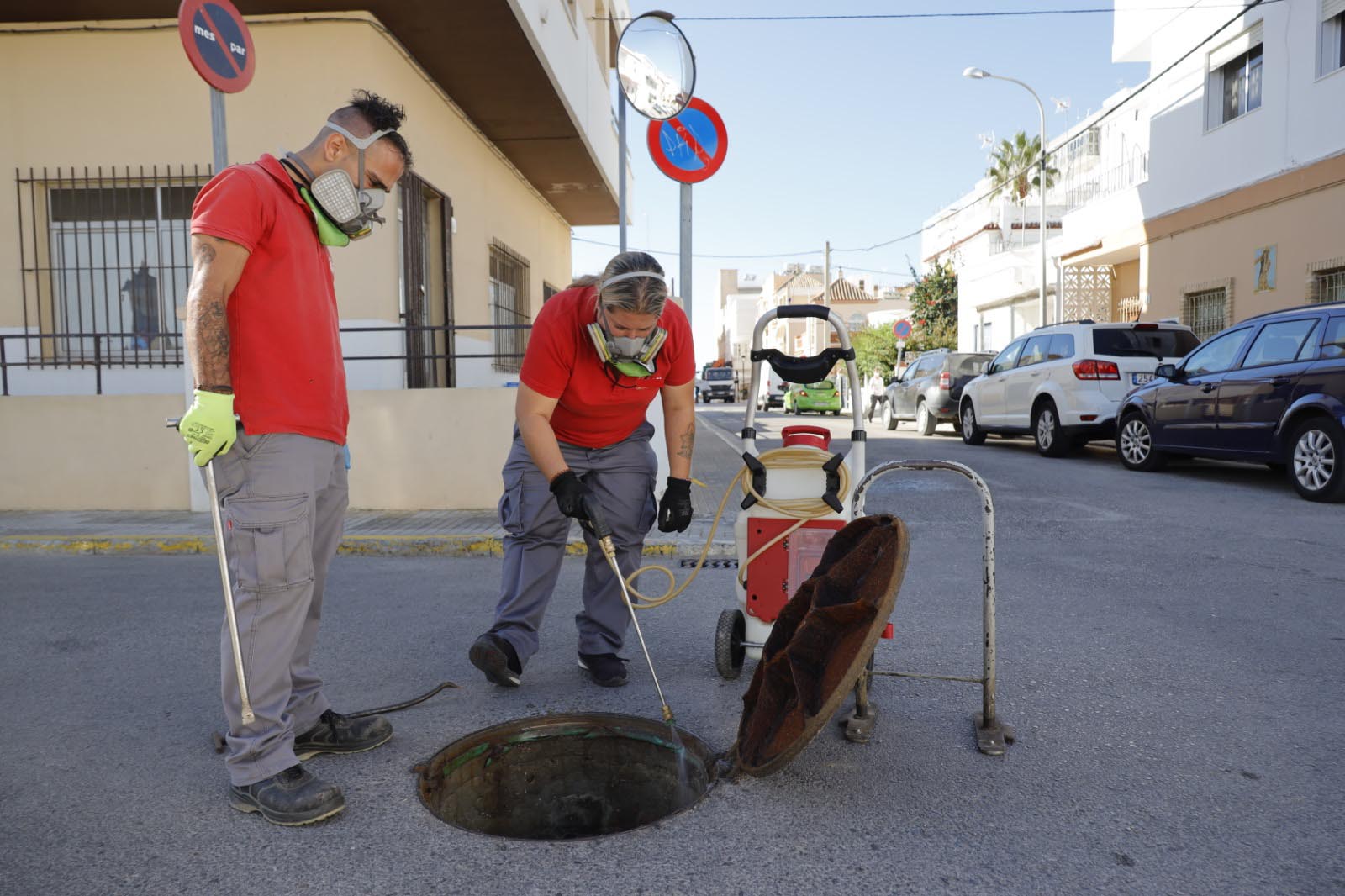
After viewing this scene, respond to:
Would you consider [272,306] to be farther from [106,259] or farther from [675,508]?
[106,259]

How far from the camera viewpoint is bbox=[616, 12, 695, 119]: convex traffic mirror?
6547 mm

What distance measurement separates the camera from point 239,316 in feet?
9.07

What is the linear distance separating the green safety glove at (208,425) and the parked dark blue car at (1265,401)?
8.61 m

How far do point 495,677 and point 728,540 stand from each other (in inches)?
141

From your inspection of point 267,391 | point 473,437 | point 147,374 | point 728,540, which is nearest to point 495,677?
point 267,391

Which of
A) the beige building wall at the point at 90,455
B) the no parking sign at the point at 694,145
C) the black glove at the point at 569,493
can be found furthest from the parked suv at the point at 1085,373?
the beige building wall at the point at 90,455

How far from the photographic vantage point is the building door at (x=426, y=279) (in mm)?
9453

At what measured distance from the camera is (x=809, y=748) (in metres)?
3.14

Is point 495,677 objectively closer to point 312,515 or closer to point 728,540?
point 312,515

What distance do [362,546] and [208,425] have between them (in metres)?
4.63

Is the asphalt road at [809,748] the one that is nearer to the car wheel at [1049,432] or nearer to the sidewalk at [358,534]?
the sidewalk at [358,534]

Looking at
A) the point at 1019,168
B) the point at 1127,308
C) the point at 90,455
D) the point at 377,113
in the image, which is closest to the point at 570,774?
the point at 377,113

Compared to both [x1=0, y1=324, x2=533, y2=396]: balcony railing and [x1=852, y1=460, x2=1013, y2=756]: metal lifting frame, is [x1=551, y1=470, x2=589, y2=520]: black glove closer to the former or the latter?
[x1=852, y1=460, x2=1013, y2=756]: metal lifting frame

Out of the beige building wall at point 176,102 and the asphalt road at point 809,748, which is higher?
the beige building wall at point 176,102
